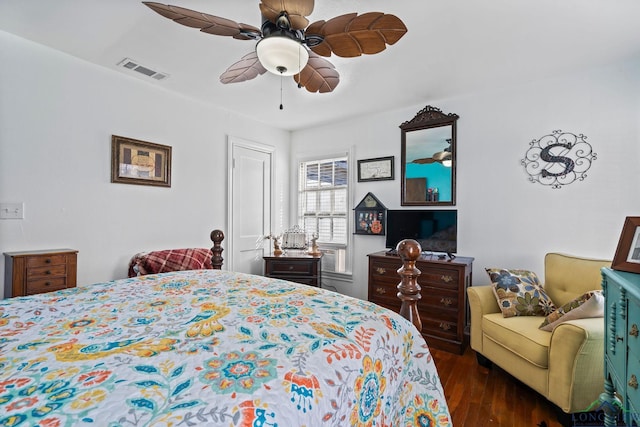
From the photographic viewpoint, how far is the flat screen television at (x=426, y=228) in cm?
313

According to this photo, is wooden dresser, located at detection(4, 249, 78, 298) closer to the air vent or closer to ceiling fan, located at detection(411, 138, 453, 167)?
the air vent

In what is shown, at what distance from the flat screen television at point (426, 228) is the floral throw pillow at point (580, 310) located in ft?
3.65

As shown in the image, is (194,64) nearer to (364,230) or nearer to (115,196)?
(115,196)

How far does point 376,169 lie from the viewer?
390 centimetres

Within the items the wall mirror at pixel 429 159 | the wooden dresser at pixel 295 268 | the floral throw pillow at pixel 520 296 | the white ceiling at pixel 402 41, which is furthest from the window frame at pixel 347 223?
the floral throw pillow at pixel 520 296

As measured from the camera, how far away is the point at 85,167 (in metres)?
2.62

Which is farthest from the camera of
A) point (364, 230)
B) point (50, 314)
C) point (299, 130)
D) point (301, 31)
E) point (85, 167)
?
point (299, 130)

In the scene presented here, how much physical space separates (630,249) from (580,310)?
88 centimetres

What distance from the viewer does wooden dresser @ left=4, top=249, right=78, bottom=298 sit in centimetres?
212

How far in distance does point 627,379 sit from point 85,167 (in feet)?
12.0

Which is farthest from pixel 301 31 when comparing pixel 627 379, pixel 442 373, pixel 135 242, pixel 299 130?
pixel 299 130

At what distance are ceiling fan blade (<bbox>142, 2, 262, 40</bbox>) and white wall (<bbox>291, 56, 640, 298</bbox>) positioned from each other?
248 cm

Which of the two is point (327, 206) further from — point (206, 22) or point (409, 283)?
point (206, 22)

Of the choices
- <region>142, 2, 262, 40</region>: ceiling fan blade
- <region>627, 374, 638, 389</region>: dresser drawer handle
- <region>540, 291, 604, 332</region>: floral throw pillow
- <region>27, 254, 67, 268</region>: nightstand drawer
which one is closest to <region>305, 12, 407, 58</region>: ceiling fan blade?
<region>142, 2, 262, 40</region>: ceiling fan blade
